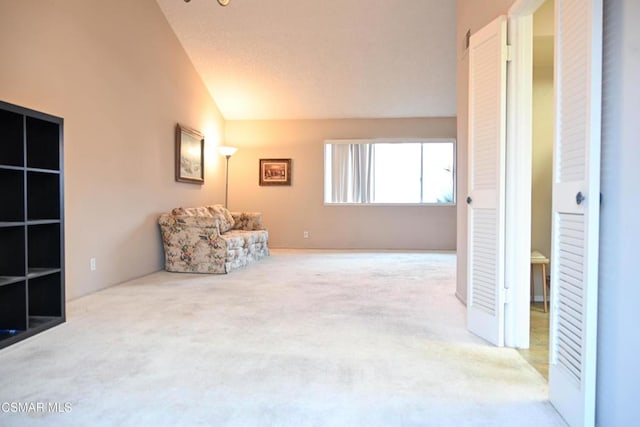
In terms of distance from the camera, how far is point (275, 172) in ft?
25.7

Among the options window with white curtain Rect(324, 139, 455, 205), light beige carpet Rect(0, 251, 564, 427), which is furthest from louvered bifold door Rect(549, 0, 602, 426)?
window with white curtain Rect(324, 139, 455, 205)

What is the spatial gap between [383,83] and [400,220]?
244cm

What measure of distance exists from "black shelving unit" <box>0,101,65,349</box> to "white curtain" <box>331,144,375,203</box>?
537 centimetres

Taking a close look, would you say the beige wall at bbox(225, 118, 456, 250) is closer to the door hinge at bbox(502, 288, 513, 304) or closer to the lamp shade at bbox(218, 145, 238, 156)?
the lamp shade at bbox(218, 145, 238, 156)

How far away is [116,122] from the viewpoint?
14.4ft

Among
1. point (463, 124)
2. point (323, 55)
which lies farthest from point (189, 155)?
point (463, 124)

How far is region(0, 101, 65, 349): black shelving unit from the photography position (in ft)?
8.68

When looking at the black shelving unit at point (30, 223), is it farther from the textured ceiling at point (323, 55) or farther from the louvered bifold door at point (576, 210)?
the textured ceiling at point (323, 55)

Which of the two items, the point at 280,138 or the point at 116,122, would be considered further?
the point at 280,138

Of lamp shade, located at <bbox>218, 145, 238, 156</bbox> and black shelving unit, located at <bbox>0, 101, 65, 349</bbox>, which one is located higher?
lamp shade, located at <bbox>218, 145, 238, 156</bbox>

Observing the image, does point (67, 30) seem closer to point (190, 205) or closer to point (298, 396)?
point (190, 205)

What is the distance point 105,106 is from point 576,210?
13.6 ft

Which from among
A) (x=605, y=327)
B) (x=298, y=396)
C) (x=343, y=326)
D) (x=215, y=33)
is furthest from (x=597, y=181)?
(x=215, y=33)

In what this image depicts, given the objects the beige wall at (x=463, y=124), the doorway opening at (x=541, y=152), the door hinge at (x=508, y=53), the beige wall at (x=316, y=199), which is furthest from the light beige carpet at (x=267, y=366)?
the beige wall at (x=316, y=199)
